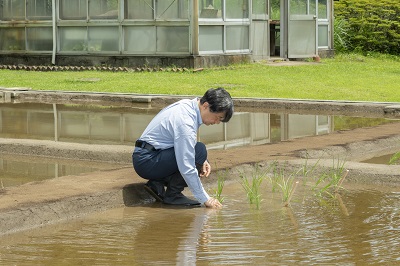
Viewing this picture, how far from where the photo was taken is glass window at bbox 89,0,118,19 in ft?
81.2

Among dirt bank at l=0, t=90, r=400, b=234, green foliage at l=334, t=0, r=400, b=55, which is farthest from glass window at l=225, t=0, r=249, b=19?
dirt bank at l=0, t=90, r=400, b=234

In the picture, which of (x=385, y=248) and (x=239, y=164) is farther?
(x=239, y=164)

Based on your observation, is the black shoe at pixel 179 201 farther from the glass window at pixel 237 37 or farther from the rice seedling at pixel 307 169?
the glass window at pixel 237 37

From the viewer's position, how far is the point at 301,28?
27.5 m

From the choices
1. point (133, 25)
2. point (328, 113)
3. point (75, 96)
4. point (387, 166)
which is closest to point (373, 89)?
point (328, 113)

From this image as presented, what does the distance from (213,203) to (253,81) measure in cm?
1248

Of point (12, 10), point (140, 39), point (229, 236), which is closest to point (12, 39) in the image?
point (12, 10)

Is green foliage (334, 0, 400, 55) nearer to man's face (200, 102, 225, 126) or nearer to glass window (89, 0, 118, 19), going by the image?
glass window (89, 0, 118, 19)

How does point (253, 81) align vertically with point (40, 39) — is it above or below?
below

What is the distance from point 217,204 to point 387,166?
7.96 feet

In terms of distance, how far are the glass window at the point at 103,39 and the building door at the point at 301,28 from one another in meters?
5.15

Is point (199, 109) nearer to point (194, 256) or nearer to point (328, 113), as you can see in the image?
point (194, 256)

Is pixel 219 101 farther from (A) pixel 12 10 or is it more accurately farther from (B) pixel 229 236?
(A) pixel 12 10

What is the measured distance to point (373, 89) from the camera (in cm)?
1889
